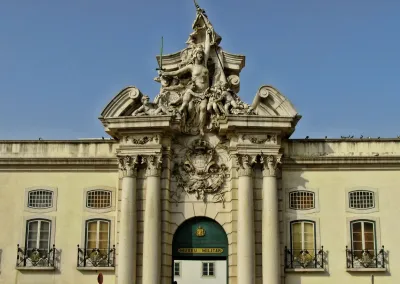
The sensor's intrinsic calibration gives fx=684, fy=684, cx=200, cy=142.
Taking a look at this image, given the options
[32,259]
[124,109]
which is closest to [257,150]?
[124,109]

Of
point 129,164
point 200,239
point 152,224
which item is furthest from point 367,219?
point 129,164

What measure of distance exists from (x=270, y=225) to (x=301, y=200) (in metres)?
2.15

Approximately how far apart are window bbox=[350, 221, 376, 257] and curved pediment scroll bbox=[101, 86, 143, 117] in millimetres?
10508

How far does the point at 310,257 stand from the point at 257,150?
4.94 m

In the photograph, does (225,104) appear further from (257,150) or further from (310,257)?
(310,257)

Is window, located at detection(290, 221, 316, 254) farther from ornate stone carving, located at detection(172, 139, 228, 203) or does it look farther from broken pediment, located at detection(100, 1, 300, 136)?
broken pediment, located at detection(100, 1, 300, 136)

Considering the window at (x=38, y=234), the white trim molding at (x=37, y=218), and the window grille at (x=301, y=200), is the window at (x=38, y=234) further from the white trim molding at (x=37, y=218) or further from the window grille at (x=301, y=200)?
the window grille at (x=301, y=200)

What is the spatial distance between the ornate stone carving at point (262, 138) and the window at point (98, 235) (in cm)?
697

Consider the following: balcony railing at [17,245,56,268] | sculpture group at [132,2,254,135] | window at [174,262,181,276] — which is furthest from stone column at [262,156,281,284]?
window at [174,262,181,276]

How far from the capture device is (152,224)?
1093 inches

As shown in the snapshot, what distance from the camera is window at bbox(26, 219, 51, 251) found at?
29062mm

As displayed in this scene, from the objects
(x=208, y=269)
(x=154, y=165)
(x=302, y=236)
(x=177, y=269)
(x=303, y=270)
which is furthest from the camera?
(x=208, y=269)

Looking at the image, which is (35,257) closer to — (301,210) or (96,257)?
(96,257)

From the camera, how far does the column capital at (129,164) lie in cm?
2848
